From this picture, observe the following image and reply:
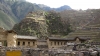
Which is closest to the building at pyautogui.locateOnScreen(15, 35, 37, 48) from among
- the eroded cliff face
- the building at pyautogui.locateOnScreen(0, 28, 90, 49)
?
the building at pyautogui.locateOnScreen(0, 28, 90, 49)

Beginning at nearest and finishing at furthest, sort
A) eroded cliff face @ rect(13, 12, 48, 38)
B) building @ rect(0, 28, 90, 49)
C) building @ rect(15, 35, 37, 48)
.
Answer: building @ rect(0, 28, 90, 49) < building @ rect(15, 35, 37, 48) < eroded cliff face @ rect(13, 12, 48, 38)

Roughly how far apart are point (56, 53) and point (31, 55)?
12.1 feet

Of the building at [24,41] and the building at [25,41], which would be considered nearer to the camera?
the building at [24,41]

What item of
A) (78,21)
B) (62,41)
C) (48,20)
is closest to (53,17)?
(48,20)

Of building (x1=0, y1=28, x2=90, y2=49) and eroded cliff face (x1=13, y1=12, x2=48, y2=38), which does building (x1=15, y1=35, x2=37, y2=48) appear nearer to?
building (x1=0, y1=28, x2=90, y2=49)

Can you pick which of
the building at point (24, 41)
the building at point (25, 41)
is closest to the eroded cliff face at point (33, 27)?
the building at point (24, 41)

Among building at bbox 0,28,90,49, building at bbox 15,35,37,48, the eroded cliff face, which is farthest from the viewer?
the eroded cliff face

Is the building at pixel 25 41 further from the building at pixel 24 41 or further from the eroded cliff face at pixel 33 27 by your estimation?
the eroded cliff face at pixel 33 27

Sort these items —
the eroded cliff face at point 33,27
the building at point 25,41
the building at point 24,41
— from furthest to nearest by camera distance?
the eroded cliff face at point 33,27 → the building at point 25,41 → the building at point 24,41

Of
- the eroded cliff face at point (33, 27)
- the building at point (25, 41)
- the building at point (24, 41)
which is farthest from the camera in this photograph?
the eroded cliff face at point (33, 27)

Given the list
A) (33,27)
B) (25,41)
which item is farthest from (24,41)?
(33,27)

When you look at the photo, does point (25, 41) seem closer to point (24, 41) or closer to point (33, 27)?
point (24, 41)

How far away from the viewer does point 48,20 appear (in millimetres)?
119812

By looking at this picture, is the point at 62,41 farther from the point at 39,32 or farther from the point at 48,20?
the point at 48,20
